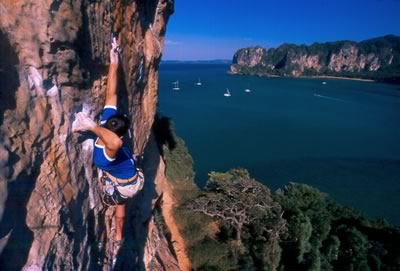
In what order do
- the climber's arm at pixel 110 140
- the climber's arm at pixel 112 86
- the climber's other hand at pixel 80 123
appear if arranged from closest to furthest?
1. the climber's arm at pixel 110 140
2. the climber's other hand at pixel 80 123
3. the climber's arm at pixel 112 86

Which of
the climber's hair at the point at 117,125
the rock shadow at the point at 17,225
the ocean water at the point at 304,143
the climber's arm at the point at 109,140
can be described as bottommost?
the ocean water at the point at 304,143

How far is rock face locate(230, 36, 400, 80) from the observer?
353ft

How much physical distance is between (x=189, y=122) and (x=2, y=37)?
32.8m

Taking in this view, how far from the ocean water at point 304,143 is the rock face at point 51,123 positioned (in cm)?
1782

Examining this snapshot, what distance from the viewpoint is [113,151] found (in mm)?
2609

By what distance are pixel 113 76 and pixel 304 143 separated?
29.4m

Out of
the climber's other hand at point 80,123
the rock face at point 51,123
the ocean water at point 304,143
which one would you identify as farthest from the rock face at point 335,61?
the climber's other hand at point 80,123

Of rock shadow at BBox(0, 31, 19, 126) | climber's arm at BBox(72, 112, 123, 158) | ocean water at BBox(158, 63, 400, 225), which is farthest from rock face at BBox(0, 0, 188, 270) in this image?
ocean water at BBox(158, 63, 400, 225)

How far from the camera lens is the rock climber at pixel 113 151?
8.43ft

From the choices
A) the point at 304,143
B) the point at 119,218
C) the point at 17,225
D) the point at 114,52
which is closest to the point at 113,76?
the point at 114,52

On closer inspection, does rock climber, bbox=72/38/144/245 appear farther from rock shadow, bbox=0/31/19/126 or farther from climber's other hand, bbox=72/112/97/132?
rock shadow, bbox=0/31/19/126

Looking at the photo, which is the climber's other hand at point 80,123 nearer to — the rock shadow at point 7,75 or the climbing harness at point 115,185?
the climbing harness at point 115,185

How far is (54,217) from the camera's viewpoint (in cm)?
279

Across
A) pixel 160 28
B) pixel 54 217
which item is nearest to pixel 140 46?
pixel 160 28
